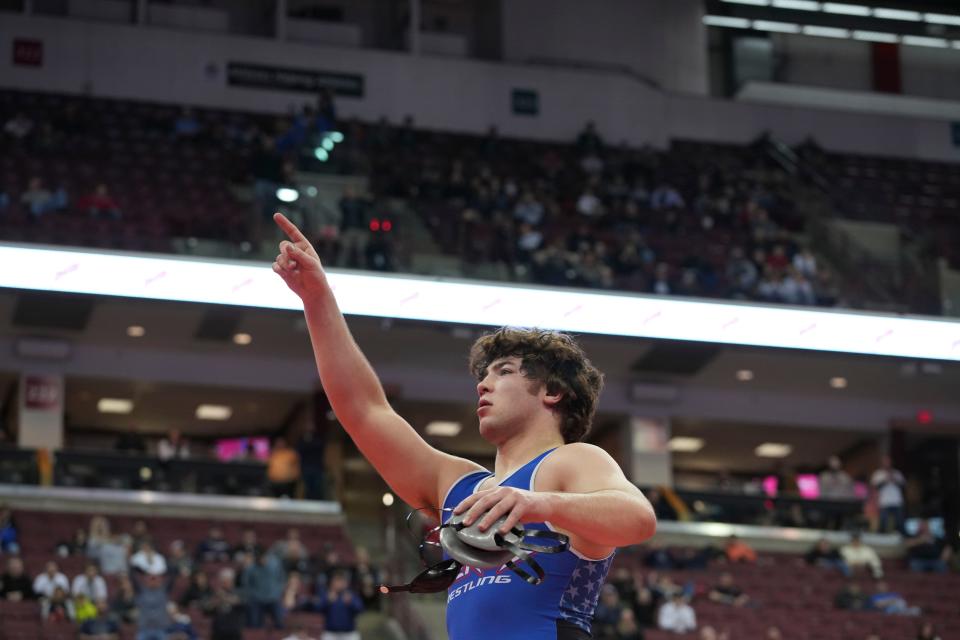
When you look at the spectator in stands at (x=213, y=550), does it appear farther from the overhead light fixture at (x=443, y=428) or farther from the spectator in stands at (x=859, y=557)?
the overhead light fixture at (x=443, y=428)

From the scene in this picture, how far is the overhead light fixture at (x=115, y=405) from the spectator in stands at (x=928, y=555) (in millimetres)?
14803

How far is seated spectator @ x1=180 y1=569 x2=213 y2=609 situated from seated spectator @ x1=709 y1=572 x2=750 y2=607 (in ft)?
23.6

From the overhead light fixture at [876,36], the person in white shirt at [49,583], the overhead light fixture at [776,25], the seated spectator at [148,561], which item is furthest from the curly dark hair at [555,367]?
the overhead light fixture at [876,36]

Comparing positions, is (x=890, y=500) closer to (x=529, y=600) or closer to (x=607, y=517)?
(x=529, y=600)

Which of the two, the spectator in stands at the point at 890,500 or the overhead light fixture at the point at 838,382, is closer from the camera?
the spectator in stands at the point at 890,500

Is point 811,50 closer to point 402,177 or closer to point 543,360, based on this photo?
point 402,177

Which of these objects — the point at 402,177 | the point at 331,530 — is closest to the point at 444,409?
the point at 402,177

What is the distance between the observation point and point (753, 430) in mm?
31891

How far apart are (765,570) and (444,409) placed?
884cm

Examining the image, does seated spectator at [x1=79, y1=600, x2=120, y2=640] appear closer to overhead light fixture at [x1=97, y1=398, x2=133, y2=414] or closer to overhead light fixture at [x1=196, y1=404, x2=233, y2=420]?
overhead light fixture at [x1=97, y1=398, x2=133, y2=414]

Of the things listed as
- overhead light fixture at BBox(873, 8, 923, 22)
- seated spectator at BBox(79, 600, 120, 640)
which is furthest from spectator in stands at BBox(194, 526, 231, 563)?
overhead light fixture at BBox(873, 8, 923, 22)

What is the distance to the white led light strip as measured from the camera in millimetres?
22875

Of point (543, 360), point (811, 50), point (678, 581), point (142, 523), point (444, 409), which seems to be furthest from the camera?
point (811, 50)

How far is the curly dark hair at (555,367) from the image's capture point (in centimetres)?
378
